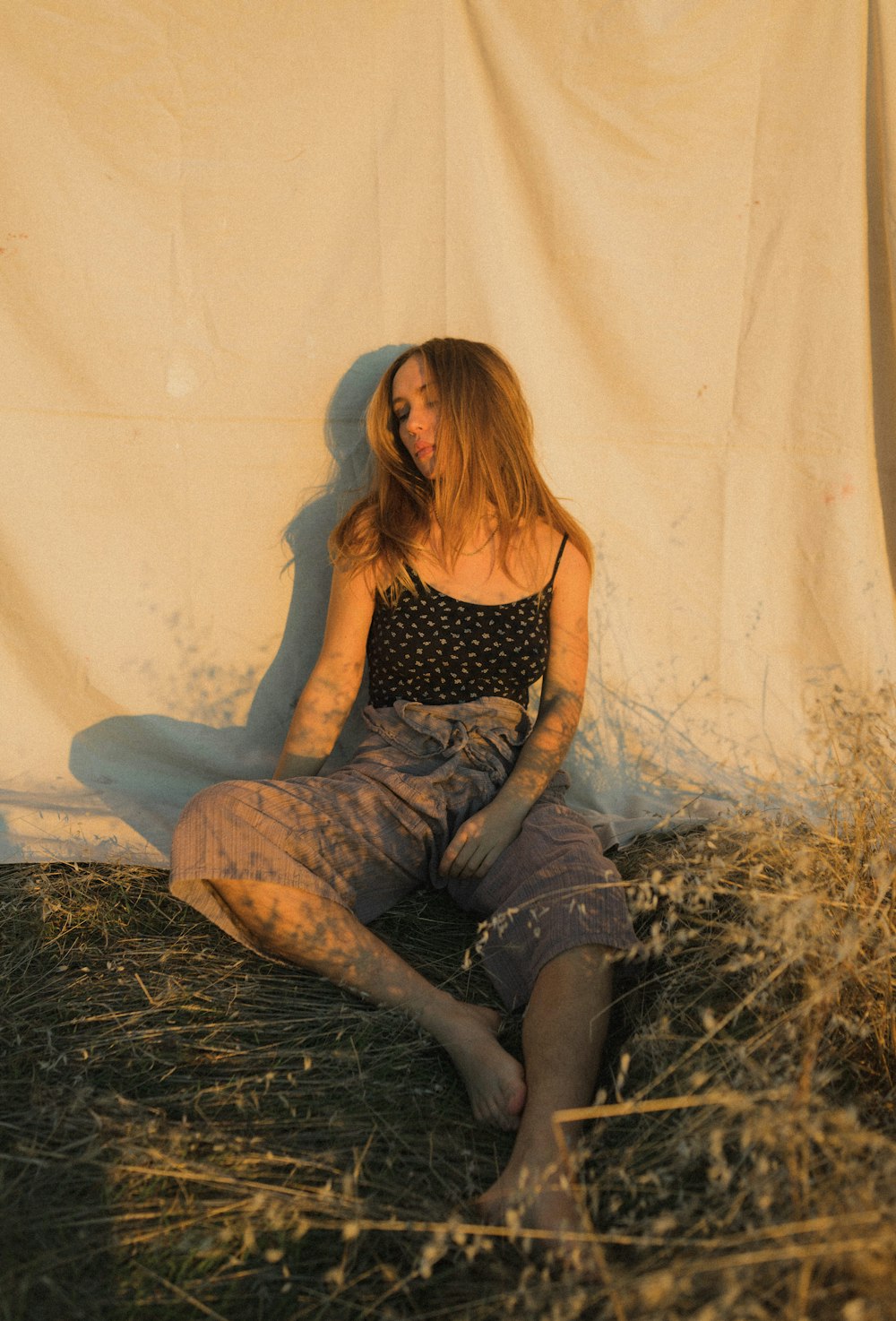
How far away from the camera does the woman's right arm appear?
2.28 m

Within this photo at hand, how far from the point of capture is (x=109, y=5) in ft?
7.29

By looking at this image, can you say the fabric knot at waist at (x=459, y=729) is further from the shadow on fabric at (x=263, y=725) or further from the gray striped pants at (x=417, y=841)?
the shadow on fabric at (x=263, y=725)

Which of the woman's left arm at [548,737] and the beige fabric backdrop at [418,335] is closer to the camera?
the woman's left arm at [548,737]

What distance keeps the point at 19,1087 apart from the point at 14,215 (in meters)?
1.83

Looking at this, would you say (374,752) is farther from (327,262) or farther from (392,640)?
(327,262)

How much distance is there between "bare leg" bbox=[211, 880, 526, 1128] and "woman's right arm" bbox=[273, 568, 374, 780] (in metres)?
0.44

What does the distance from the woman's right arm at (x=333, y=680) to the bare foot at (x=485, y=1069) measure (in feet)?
2.39

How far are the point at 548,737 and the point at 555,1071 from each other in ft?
2.53

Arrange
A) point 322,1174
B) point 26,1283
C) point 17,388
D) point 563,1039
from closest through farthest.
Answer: point 26,1283 → point 322,1174 → point 563,1039 → point 17,388

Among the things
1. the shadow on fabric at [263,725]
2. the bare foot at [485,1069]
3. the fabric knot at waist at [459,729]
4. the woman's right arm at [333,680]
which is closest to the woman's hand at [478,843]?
the fabric knot at waist at [459,729]

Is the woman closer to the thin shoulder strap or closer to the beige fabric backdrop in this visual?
the thin shoulder strap

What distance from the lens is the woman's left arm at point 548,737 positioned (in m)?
2.01

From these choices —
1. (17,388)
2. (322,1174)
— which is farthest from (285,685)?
(322,1174)

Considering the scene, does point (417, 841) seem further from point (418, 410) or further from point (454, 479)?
point (418, 410)
